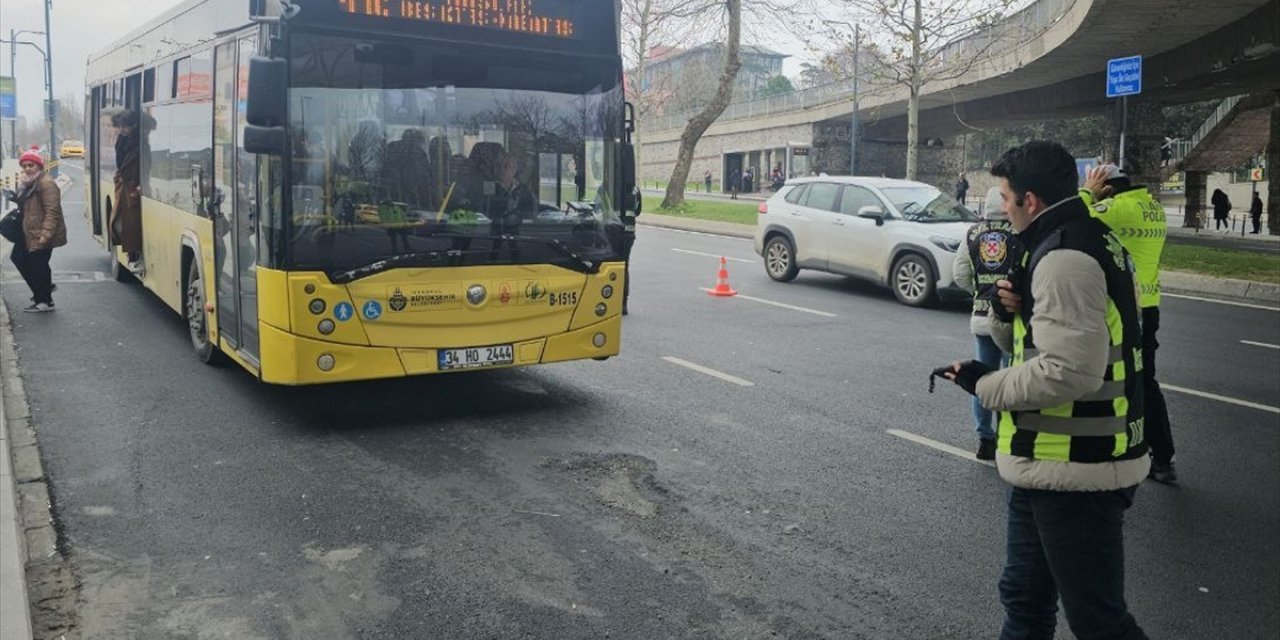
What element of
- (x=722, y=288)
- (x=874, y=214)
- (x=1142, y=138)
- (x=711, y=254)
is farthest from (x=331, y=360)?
(x=1142, y=138)

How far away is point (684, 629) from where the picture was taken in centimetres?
445

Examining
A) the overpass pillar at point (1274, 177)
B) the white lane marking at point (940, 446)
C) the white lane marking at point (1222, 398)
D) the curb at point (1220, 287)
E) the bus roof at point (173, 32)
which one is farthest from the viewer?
the overpass pillar at point (1274, 177)

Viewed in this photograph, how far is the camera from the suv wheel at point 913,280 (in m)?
14.3

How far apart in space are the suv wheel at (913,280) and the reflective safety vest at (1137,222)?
7982 mm

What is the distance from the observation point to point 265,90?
670cm

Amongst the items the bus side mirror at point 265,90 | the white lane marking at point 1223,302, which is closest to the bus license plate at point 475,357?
the bus side mirror at point 265,90

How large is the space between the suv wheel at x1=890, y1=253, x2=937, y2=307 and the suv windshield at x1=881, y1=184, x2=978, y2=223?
692mm

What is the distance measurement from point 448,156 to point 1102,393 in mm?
5215

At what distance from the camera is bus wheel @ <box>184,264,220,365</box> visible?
9289 millimetres

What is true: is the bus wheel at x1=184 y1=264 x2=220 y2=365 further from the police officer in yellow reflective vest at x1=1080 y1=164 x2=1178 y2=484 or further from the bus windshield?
the police officer in yellow reflective vest at x1=1080 y1=164 x2=1178 y2=484

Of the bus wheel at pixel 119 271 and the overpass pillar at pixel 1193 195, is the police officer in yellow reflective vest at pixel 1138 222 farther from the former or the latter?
the overpass pillar at pixel 1193 195

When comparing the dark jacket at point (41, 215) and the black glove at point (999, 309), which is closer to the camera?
the black glove at point (999, 309)

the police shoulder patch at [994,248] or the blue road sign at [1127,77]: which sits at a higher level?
the blue road sign at [1127,77]

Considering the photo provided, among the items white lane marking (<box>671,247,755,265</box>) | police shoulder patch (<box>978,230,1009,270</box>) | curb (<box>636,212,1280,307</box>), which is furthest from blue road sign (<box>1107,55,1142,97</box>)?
police shoulder patch (<box>978,230,1009,270</box>)
